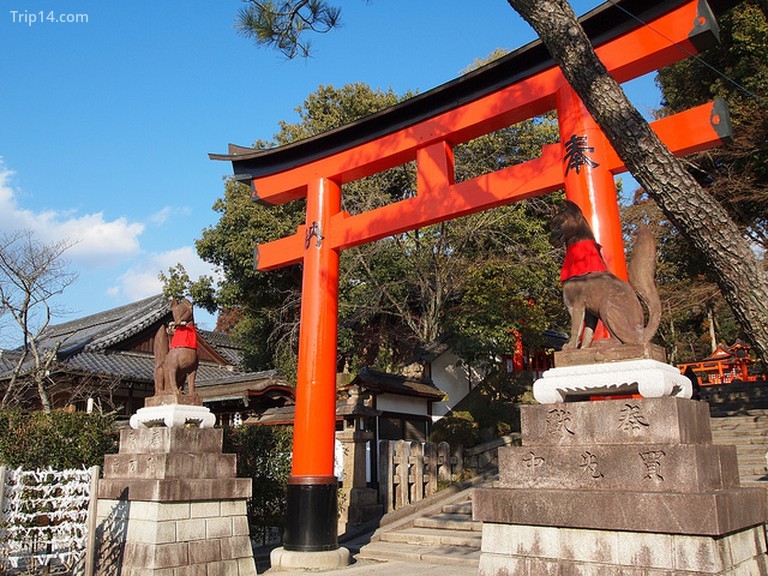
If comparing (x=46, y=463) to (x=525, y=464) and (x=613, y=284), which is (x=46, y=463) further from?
(x=613, y=284)

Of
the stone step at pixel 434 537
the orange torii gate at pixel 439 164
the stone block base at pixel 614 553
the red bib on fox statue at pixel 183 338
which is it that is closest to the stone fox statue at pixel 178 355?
the red bib on fox statue at pixel 183 338

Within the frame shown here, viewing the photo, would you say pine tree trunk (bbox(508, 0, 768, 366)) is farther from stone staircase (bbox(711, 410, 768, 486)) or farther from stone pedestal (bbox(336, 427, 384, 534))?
stone pedestal (bbox(336, 427, 384, 534))

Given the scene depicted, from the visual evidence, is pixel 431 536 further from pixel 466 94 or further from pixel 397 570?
pixel 466 94

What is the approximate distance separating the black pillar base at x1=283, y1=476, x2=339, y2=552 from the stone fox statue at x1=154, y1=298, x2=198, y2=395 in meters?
2.09

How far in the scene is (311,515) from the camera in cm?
868

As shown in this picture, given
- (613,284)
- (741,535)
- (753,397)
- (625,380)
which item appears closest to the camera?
(741,535)

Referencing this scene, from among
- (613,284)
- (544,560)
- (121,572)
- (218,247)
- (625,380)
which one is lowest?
(121,572)

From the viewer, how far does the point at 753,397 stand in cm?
1723

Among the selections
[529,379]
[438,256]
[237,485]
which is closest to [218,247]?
[438,256]

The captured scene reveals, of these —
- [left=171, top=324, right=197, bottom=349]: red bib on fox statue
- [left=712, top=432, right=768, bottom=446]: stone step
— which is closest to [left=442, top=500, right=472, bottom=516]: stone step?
[left=712, top=432, right=768, bottom=446]: stone step

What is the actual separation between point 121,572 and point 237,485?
65.4 inches

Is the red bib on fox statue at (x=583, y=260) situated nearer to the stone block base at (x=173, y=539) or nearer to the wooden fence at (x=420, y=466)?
the stone block base at (x=173, y=539)

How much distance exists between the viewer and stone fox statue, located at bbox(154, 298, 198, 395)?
839 centimetres

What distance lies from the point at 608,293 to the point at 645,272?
1.09ft
